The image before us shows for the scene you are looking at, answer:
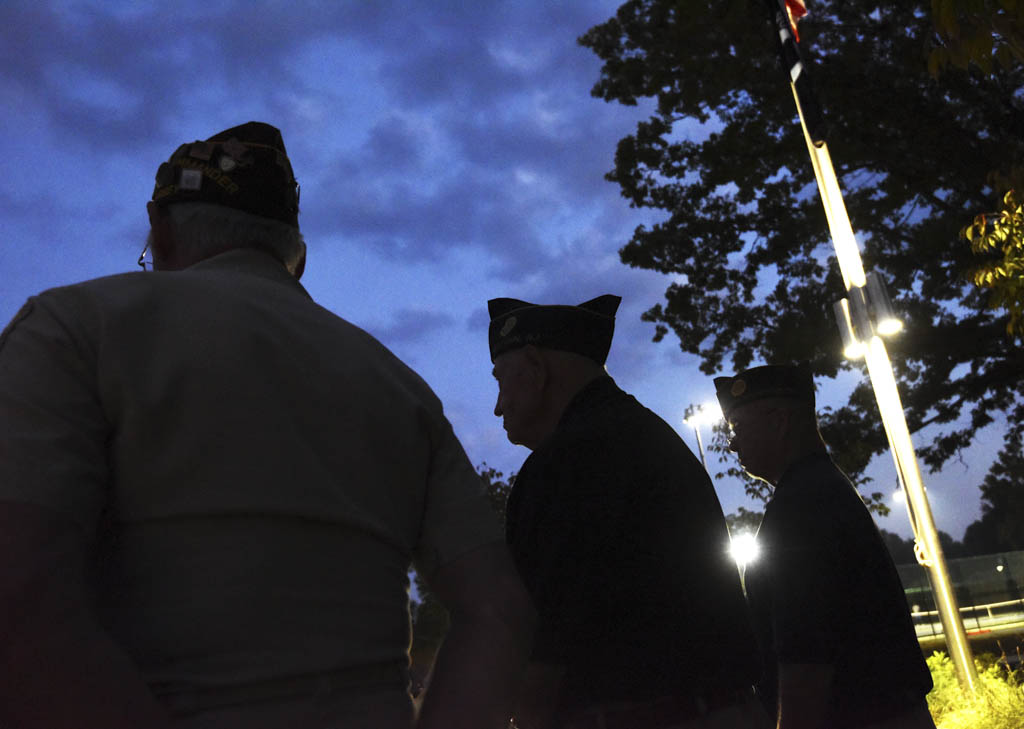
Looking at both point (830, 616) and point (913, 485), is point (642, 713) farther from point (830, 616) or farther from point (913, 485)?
point (913, 485)

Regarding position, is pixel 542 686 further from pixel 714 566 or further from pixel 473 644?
pixel 473 644

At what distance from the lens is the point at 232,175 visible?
5.04 ft

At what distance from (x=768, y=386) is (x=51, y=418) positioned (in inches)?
136

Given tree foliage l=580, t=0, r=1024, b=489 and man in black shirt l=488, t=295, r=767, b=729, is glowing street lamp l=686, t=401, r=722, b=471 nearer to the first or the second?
tree foliage l=580, t=0, r=1024, b=489

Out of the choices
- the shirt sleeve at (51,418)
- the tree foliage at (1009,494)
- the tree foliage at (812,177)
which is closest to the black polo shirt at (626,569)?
the shirt sleeve at (51,418)

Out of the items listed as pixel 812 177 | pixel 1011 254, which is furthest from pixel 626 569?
pixel 812 177

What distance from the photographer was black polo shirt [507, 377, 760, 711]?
2.24 m

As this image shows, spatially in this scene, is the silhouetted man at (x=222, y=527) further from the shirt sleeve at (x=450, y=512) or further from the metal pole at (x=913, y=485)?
the metal pole at (x=913, y=485)

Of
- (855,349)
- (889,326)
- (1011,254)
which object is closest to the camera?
(1011,254)

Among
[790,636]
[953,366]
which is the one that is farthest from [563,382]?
[953,366]

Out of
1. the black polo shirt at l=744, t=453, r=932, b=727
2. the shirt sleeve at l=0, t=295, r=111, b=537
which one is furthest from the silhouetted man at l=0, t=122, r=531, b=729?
the black polo shirt at l=744, t=453, r=932, b=727

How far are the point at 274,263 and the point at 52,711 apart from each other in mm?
772

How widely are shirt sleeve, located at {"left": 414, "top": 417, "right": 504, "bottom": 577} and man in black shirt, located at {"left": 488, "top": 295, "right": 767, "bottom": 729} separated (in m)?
0.79

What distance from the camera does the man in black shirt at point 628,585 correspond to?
7.34 feet
